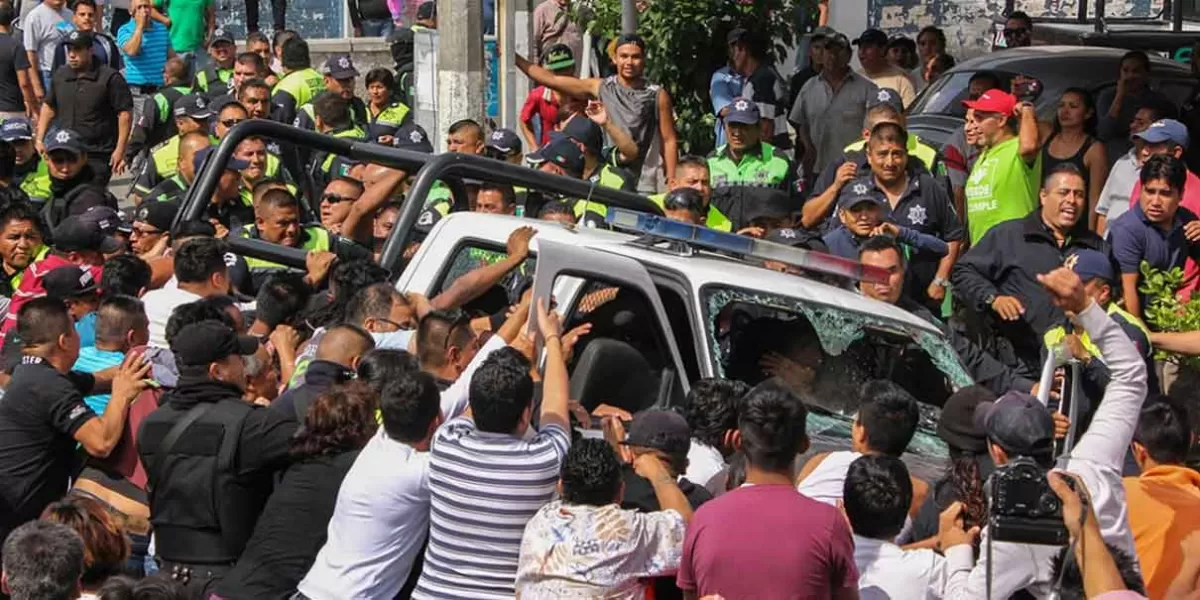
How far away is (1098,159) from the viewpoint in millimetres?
12078

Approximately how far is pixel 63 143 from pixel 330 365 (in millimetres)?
5965

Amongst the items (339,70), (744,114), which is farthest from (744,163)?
(339,70)

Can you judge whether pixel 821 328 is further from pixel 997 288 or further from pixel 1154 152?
pixel 1154 152

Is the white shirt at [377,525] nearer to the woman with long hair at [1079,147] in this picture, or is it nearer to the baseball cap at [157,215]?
the baseball cap at [157,215]

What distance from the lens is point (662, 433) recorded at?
6188 millimetres

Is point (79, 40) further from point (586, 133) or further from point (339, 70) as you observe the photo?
point (586, 133)

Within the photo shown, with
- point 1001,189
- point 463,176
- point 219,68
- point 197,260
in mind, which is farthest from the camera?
point 219,68

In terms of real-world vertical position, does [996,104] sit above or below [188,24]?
below

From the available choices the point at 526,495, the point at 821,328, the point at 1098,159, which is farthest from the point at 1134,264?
the point at 526,495

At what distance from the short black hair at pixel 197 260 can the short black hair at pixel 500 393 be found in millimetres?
2830

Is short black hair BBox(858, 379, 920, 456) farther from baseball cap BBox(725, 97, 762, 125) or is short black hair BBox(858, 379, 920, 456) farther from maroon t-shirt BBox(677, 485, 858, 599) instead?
baseball cap BBox(725, 97, 762, 125)

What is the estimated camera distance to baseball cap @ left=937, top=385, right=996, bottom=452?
6.50 meters

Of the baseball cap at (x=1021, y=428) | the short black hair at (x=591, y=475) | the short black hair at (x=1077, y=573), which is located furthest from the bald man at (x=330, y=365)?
the short black hair at (x=1077, y=573)

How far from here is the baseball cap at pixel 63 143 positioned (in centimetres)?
1241
